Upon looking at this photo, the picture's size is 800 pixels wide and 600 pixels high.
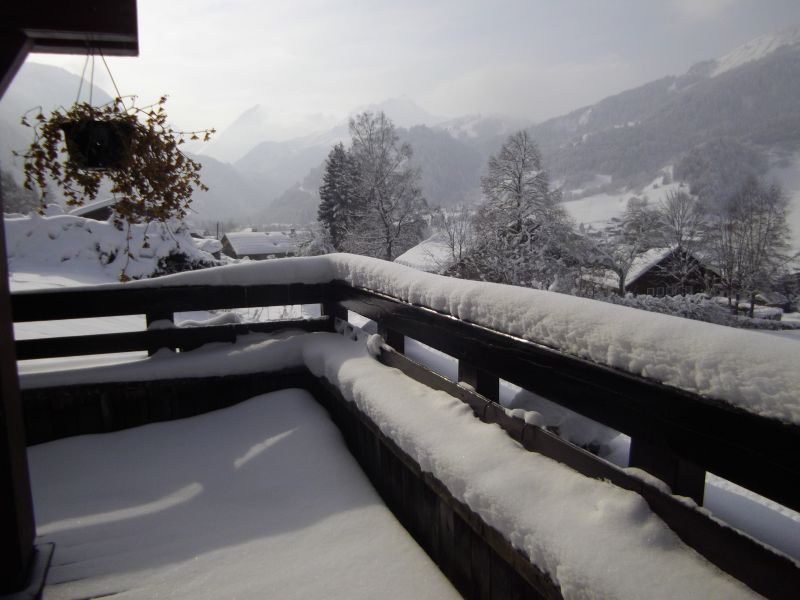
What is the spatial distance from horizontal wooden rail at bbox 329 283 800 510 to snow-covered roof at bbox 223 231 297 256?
49048 mm

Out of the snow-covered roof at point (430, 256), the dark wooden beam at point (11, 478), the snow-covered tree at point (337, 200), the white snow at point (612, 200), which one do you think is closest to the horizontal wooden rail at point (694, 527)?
the dark wooden beam at point (11, 478)

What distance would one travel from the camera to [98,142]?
266cm

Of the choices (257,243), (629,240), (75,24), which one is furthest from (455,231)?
(257,243)

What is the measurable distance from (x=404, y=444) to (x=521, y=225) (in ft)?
74.3

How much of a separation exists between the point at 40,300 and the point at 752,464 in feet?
11.4

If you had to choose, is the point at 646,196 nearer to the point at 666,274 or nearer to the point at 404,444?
the point at 666,274

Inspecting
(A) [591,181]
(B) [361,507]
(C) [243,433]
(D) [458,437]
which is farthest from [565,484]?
(A) [591,181]

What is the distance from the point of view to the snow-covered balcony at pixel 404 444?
0.97m

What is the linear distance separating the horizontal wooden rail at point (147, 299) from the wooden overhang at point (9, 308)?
1.18 metres

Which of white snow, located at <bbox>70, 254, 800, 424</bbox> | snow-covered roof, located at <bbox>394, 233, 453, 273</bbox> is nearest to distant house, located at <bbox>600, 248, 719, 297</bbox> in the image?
snow-covered roof, located at <bbox>394, 233, 453, 273</bbox>

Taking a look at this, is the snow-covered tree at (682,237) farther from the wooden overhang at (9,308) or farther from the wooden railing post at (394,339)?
the wooden overhang at (9,308)

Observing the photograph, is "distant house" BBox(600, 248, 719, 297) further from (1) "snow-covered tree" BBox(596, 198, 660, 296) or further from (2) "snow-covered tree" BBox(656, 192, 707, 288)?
(1) "snow-covered tree" BBox(596, 198, 660, 296)

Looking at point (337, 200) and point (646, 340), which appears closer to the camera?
point (646, 340)

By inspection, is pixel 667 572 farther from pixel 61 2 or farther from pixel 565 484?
pixel 61 2
